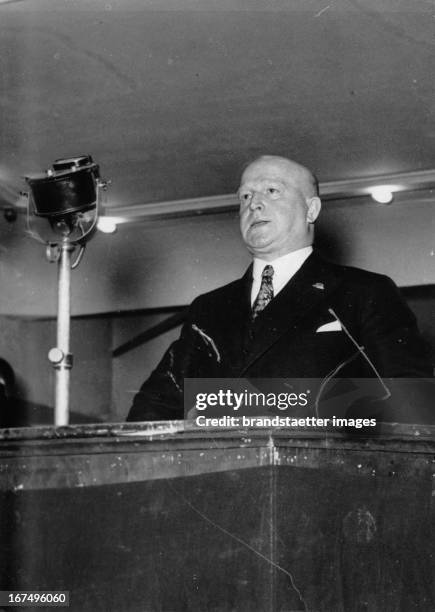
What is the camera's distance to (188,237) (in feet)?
14.2

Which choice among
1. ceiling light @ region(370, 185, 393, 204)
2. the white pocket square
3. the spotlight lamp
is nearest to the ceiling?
ceiling light @ region(370, 185, 393, 204)

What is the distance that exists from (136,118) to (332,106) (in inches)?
23.4

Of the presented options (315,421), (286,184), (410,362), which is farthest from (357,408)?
(286,184)

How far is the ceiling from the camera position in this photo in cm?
255

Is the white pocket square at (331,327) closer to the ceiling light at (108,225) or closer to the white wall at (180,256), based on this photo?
the white wall at (180,256)

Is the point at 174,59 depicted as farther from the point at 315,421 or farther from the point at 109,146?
the point at 315,421

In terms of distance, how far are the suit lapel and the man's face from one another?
13cm

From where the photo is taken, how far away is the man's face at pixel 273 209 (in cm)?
277

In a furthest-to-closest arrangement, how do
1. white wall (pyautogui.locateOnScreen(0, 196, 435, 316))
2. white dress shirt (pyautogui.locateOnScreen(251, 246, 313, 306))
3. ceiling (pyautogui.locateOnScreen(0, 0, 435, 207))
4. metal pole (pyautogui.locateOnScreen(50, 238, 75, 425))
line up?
white wall (pyautogui.locateOnScreen(0, 196, 435, 316)) < white dress shirt (pyautogui.locateOnScreen(251, 246, 313, 306)) < ceiling (pyautogui.locateOnScreen(0, 0, 435, 207)) < metal pole (pyautogui.locateOnScreen(50, 238, 75, 425))

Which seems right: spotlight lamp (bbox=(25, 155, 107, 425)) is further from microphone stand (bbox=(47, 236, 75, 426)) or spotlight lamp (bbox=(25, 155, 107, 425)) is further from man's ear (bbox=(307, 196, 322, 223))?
man's ear (bbox=(307, 196, 322, 223))

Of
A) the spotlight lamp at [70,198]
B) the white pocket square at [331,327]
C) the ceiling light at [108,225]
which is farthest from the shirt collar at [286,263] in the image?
the ceiling light at [108,225]

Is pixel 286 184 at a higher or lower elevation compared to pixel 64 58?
lower

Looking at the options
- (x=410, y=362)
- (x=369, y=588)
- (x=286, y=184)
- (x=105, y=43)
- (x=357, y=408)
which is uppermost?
(x=105, y=43)

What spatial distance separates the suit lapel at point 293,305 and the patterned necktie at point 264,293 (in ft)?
0.21
